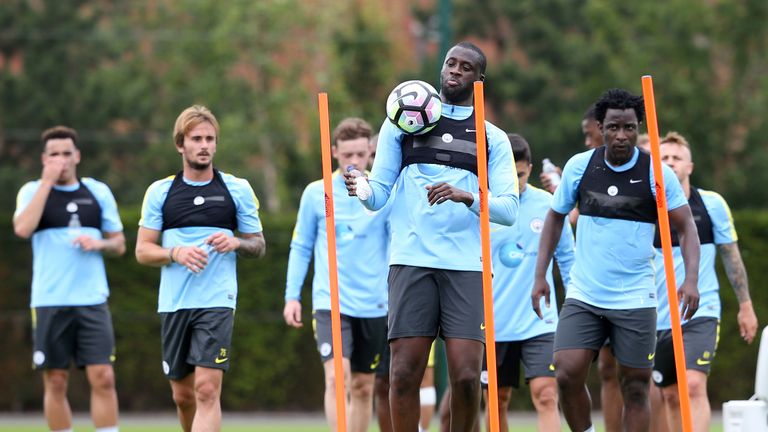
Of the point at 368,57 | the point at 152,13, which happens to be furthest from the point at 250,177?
the point at 152,13

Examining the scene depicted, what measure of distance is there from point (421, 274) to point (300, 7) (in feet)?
91.4

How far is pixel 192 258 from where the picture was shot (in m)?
8.82

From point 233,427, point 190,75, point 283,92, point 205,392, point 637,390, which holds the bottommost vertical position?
point 233,427

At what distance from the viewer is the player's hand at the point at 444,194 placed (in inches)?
279

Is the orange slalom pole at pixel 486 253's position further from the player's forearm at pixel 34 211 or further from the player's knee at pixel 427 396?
the player's forearm at pixel 34 211

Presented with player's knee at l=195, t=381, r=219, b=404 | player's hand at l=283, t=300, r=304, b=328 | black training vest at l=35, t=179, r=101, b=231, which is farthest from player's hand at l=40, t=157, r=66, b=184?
player's knee at l=195, t=381, r=219, b=404

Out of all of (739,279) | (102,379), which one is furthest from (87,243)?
(739,279)

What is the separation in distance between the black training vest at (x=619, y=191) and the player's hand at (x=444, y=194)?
1470 mm

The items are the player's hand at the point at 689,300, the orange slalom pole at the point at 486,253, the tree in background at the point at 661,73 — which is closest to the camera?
the orange slalom pole at the point at 486,253

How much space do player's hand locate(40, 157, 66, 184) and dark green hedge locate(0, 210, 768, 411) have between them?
20.3ft

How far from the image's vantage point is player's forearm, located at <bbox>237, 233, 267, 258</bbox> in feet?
29.9

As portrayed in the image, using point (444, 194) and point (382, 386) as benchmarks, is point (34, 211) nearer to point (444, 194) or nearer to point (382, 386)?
point (382, 386)

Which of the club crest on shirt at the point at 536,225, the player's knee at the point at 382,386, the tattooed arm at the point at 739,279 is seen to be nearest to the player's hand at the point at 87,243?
the player's knee at the point at 382,386

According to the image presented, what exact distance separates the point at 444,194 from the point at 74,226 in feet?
15.9
